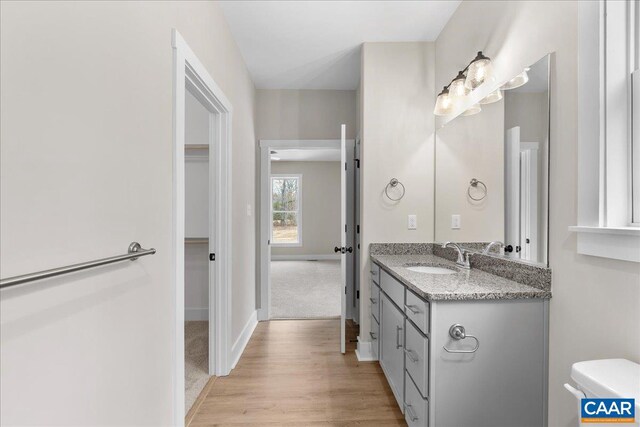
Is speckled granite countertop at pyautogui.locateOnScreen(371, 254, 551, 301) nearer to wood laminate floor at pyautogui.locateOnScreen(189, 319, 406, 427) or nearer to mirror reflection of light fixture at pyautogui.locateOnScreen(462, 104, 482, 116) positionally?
wood laminate floor at pyautogui.locateOnScreen(189, 319, 406, 427)

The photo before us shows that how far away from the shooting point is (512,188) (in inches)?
65.9

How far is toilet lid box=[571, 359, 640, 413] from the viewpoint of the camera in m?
0.84

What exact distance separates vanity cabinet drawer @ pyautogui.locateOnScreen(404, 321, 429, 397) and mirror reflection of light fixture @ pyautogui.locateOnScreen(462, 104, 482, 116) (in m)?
1.42

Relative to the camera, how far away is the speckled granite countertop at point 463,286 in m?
1.37

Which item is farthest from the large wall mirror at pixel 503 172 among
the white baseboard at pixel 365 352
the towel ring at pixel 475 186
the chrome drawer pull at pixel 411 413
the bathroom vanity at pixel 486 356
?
the white baseboard at pixel 365 352

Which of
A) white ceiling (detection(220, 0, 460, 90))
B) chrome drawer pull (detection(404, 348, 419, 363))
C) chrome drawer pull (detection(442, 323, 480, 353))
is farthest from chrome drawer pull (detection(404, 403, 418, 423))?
white ceiling (detection(220, 0, 460, 90))

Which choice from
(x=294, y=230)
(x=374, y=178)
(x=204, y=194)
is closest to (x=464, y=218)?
(x=374, y=178)

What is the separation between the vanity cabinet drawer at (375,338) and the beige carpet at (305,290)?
1.16 meters

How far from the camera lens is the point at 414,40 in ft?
8.50

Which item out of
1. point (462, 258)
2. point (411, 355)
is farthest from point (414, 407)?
point (462, 258)

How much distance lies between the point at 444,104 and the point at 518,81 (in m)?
0.72

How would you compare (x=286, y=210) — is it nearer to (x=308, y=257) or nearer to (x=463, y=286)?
(x=308, y=257)

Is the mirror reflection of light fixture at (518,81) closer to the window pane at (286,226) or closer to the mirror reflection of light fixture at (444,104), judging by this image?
the mirror reflection of light fixture at (444,104)

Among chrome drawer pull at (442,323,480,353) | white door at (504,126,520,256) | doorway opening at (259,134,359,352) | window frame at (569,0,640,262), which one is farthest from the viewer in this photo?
doorway opening at (259,134,359,352)
